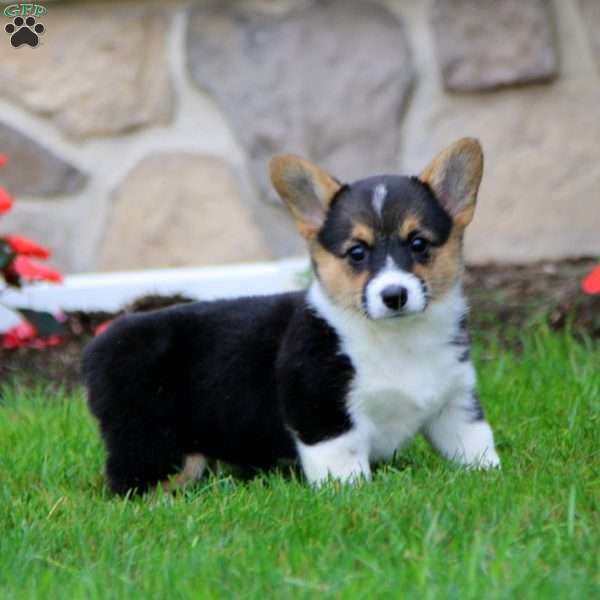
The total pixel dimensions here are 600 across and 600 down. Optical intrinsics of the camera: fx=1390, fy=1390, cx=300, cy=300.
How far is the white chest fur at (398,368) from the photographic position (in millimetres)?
3998

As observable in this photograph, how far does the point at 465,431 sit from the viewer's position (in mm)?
4125

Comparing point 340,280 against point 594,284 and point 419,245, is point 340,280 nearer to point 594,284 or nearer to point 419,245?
point 419,245

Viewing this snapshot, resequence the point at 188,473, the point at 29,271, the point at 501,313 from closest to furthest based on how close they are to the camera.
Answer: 1. the point at 188,473
2. the point at 29,271
3. the point at 501,313

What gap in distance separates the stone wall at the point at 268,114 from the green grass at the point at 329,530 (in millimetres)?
2153

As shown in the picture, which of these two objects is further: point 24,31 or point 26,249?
point 24,31

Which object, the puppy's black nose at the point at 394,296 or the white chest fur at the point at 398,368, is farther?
the white chest fur at the point at 398,368

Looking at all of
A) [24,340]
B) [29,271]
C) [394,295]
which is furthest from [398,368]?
[24,340]

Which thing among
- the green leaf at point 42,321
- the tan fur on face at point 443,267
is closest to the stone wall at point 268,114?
the green leaf at point 42,321

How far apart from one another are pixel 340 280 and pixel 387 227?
Result: 21 centimetres

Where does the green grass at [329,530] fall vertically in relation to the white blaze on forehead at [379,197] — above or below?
below

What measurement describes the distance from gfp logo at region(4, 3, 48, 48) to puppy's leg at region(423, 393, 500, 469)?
325cm

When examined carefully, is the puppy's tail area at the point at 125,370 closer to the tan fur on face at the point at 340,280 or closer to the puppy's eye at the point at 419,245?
the tan fur on face at the point at 340,280

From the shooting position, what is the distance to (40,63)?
6699 mm

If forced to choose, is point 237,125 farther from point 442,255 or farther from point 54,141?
point 442,255
